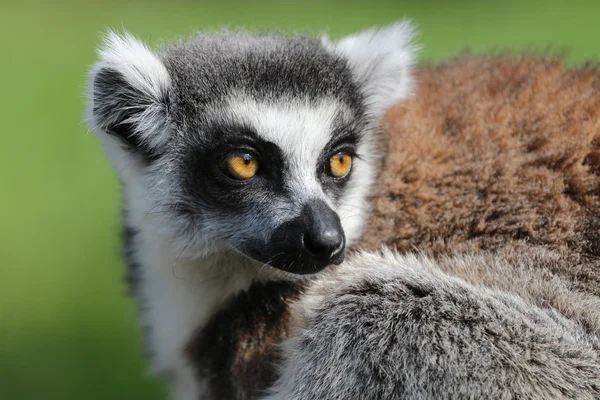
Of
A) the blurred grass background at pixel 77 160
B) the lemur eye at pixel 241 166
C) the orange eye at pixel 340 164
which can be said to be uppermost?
the lemur eye at pixel 241 166

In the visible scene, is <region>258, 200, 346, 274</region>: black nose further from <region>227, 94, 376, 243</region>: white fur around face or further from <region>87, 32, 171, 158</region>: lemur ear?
<region>87, 32, 171, 158</region>: lemur ear

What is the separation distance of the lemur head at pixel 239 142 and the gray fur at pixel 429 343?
0.22 meters

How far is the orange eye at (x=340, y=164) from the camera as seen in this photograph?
332 centimetres

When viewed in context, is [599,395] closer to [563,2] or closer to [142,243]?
[142,243]

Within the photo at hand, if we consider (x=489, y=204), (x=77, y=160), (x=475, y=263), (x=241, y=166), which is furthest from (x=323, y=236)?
(x=77, y=160)

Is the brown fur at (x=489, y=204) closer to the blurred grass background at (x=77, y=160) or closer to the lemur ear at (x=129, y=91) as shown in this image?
the lemur ear at (x=129, y=91)

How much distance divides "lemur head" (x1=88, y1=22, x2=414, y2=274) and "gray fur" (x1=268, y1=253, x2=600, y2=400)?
22 centimetres

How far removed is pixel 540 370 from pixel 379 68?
1470mm

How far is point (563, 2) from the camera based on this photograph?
10812 millimetres

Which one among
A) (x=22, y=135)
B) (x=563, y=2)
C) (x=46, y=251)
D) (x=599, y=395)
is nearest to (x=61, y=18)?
(x=22, y=135)

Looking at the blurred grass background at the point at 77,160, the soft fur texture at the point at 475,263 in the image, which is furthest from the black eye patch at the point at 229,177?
the blurred grass background at the point at 77,160

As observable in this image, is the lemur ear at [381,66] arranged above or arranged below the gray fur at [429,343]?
above

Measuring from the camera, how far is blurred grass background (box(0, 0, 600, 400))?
5.36m

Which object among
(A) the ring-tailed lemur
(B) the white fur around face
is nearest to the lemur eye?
(A) the ring-tailed lemur
